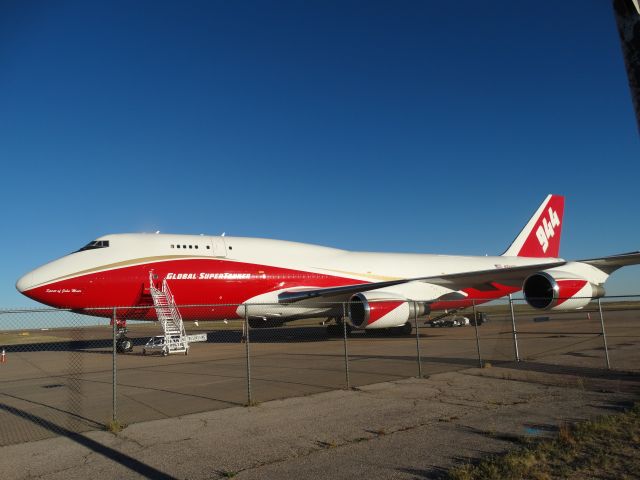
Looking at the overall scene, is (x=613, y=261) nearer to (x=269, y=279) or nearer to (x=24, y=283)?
(x=269, y=279)

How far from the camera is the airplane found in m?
16.0

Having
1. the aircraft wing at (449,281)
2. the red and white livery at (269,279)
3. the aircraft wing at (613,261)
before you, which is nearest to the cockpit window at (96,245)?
the red and white livery at (269,279)

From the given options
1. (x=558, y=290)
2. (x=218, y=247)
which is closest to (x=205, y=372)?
(x=218, y=247)

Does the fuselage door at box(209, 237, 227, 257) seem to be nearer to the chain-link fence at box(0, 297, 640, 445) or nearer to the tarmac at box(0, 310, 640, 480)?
the chain-link fence at box(0, 297, 640, 445)

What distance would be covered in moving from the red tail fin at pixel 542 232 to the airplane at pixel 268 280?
10.6 metres

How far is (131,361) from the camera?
14594 millimetres

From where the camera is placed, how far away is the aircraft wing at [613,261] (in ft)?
51.7

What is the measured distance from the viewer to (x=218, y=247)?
19.2 m

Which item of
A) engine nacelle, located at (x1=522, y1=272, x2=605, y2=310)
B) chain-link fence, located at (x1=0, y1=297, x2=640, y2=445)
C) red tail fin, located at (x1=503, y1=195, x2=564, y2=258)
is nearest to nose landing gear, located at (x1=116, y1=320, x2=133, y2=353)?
chain-link fence, located at (x1=0, y1=297, x2=640, y2=445)

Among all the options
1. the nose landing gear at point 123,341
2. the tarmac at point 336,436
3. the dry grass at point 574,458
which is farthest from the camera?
the nose landing gear at point 123,341

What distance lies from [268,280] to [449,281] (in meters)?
7.75

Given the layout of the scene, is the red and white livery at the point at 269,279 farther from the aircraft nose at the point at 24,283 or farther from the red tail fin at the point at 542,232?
the red tail fin at the point at 542,232

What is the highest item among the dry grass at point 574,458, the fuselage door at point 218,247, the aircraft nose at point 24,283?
the fuselage door at point 218,247

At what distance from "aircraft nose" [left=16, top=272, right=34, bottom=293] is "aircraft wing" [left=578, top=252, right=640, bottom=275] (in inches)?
773
